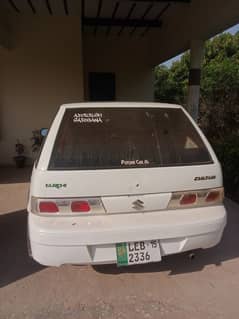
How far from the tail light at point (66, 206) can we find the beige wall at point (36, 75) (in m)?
5.07

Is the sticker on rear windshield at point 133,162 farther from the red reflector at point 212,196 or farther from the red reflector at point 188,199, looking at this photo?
the red reflector at point 212,196

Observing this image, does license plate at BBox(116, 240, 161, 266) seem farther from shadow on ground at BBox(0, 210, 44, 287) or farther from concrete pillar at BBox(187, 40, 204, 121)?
concrete pillar at BBox(187, 40, 204, 121)

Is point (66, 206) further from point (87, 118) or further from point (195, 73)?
point (195, 73)

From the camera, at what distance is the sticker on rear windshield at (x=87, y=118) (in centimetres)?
225

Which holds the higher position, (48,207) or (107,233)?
(48,207)

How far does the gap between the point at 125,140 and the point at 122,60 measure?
801 centimetres

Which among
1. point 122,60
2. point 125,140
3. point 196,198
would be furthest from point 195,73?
point 196,198

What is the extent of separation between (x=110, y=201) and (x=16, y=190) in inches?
125

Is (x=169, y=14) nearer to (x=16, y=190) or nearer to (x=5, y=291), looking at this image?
(x=16, y=190)

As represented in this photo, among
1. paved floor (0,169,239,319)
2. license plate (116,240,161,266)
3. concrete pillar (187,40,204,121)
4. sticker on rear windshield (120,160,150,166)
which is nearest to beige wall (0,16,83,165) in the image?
concrete pillar (187,40,204,121)

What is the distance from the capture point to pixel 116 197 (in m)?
1.94

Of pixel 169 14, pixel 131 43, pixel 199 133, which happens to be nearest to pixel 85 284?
pixel 199 133

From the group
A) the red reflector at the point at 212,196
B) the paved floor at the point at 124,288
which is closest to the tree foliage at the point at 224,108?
the paved floor at the point at 124,288

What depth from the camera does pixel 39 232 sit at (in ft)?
6.05
